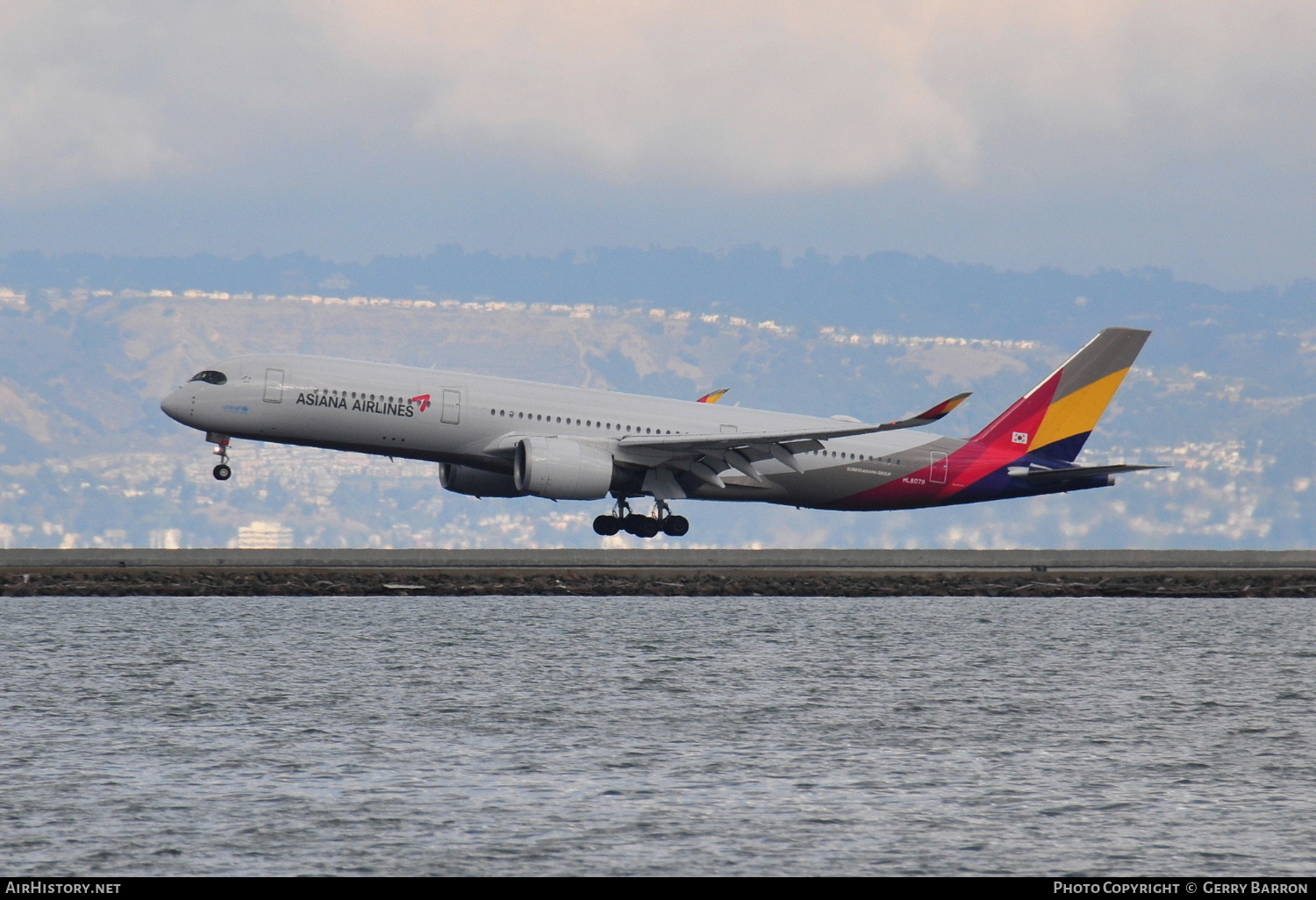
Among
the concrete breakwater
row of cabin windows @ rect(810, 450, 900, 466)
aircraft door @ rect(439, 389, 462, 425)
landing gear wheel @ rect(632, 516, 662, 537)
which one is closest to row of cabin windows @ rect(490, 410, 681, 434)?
aircraft door @ rect(439, 389, 462, 425)

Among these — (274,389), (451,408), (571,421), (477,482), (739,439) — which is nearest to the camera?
(274,389)

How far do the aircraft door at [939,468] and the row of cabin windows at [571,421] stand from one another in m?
10.2

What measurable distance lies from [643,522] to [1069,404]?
59.3 ft

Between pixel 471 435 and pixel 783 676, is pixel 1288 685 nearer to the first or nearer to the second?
pixel 783 676

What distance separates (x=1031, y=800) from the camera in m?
26.1

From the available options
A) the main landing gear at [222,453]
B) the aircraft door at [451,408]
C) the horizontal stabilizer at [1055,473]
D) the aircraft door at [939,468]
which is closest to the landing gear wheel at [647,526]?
the aircraft door at [451,408]

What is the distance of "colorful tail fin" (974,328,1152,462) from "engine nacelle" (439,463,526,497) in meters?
17.7

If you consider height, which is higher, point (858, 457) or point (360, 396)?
point (360, 396)

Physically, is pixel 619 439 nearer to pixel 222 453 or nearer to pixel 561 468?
pixel 561 468

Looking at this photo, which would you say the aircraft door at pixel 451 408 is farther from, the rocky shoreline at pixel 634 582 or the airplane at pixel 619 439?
the rocky shoreline at pixel 634 582

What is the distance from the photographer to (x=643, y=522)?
184ft

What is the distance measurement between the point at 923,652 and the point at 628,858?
27933mm

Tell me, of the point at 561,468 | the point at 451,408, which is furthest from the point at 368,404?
the point at 561,468
